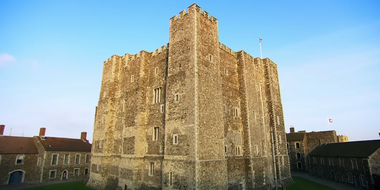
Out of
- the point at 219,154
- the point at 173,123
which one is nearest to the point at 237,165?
the point at 219,154

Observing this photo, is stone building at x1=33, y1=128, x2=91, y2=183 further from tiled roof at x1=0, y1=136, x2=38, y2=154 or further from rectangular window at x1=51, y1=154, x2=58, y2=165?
tiled roof at x1=0, y1=136, x2=38, y2=154

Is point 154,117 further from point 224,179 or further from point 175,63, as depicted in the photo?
point 224,179

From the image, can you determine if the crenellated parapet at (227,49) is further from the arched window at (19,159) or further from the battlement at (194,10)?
the arched window at (19,159)

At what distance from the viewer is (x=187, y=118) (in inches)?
750

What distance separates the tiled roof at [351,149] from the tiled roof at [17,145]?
54.1 m

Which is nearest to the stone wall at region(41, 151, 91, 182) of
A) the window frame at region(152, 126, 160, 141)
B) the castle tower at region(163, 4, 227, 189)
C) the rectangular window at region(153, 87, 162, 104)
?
the window frame at region(152, 126, 160, 141)

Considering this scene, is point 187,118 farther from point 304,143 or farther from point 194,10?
point 304,143

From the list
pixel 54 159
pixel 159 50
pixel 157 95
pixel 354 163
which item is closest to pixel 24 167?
pixel 54 159

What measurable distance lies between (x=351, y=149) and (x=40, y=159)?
54.1 meters

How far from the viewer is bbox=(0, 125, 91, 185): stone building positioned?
1320 inches

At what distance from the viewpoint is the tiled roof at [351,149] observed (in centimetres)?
2954

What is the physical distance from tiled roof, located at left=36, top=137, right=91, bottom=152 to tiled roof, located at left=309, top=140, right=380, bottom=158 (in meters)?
48.2

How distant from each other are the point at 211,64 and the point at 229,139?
894 cm

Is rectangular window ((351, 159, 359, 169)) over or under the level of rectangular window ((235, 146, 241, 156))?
under
